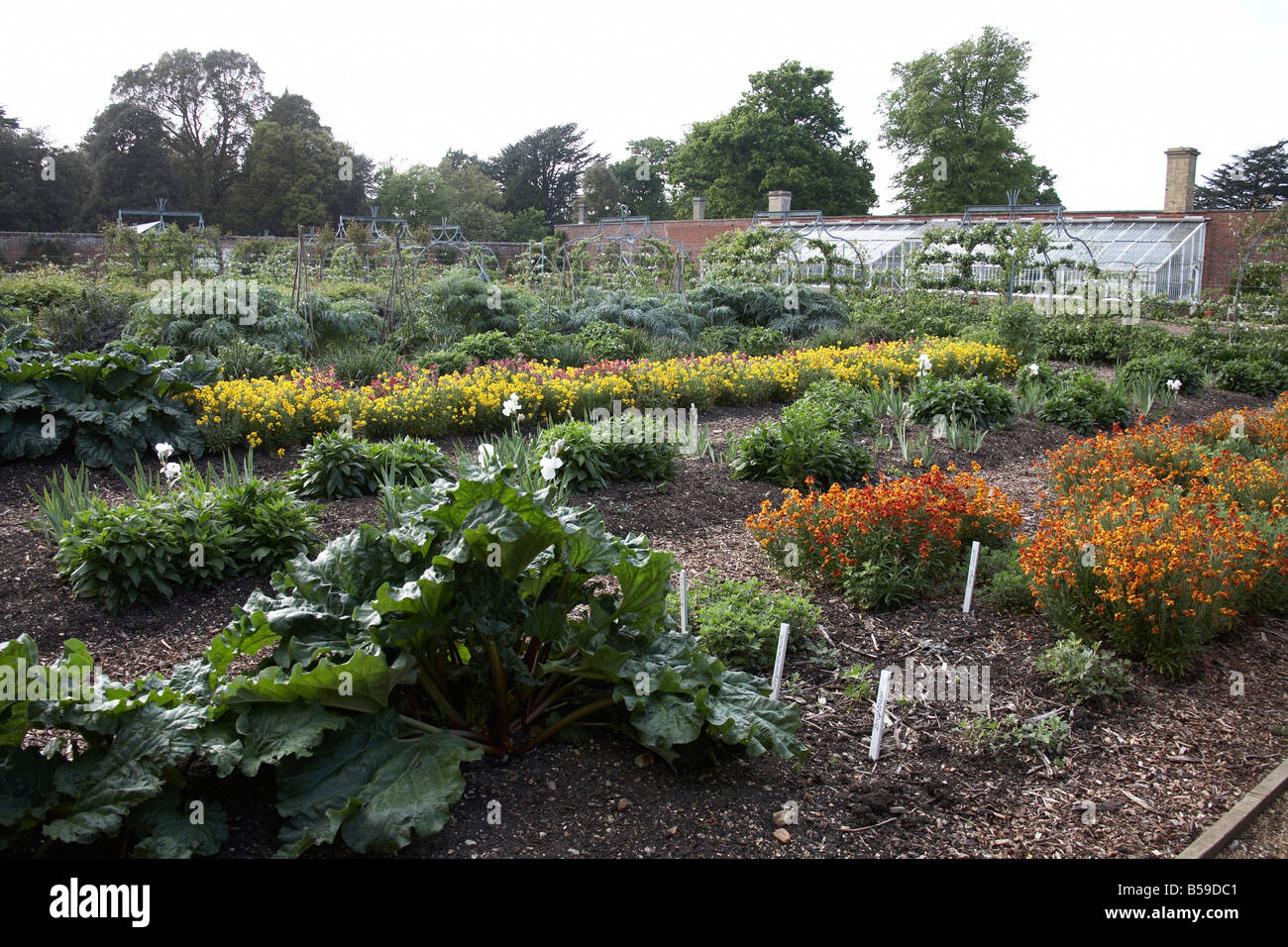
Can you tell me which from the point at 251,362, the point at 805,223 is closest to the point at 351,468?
the point at 251,362

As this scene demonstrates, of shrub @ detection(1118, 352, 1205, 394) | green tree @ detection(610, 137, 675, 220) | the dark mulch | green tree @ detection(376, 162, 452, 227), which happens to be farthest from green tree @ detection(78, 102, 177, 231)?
the dark mulch

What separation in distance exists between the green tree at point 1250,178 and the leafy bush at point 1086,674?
4507 centimetres

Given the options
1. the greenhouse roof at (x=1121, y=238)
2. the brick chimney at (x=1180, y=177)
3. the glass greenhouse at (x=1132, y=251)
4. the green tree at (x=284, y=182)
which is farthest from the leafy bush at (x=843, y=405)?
the green tree at (x=284, y=182)

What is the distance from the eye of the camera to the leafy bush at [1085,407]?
374 inches

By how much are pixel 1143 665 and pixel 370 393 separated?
6.50 metres

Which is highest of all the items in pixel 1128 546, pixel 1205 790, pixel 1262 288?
pixel 1262 288

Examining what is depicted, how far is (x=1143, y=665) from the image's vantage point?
416 cm

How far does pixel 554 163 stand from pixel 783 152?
52.8ft

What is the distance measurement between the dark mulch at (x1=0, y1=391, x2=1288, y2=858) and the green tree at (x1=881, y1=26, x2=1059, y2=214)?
35.4 meters

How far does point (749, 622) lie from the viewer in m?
4.05

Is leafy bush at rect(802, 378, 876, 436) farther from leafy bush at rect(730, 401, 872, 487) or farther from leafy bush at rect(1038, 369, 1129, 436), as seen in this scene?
leafy bush at rect(1038, 369, 1129, 436)

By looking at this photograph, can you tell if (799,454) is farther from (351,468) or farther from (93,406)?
(93,406)

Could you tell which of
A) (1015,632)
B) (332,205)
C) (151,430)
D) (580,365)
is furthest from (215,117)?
(1015,632)

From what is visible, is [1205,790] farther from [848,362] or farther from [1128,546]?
[848,362]
